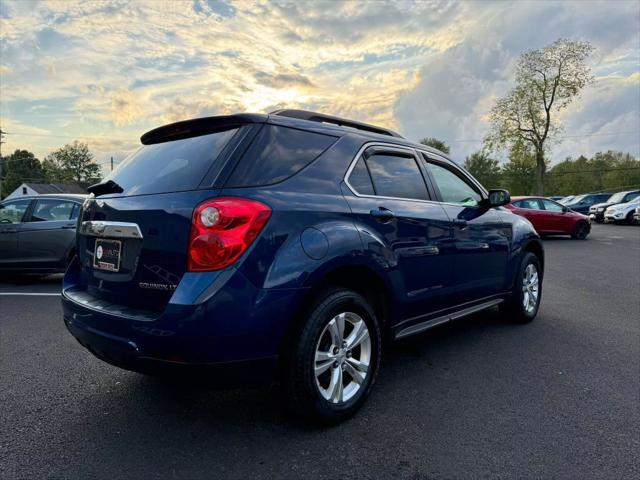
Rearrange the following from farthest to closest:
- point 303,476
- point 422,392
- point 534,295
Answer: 1. point 534,295
2. point 422,392
3. point 303,476

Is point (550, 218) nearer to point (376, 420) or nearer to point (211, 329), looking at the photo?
point (376, 420)

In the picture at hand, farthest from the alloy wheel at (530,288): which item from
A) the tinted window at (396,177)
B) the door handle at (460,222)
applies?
the tinted window at (396,177)

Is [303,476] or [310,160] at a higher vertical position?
[310,160]

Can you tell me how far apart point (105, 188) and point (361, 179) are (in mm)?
1651

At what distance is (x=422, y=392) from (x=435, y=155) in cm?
198

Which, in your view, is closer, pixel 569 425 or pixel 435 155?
pixel 569 425

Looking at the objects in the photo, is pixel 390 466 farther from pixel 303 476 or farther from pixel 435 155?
pixel 435 155

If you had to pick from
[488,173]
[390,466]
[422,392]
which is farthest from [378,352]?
[488,173]

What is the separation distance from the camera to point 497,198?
14.2 ft

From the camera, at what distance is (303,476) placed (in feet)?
7.14

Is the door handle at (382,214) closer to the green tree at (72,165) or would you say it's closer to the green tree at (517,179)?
the green tree at (517,179)

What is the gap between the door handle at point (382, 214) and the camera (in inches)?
116

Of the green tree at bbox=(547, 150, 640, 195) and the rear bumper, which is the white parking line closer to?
the rear bumper

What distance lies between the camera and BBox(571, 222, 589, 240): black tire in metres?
16.4
